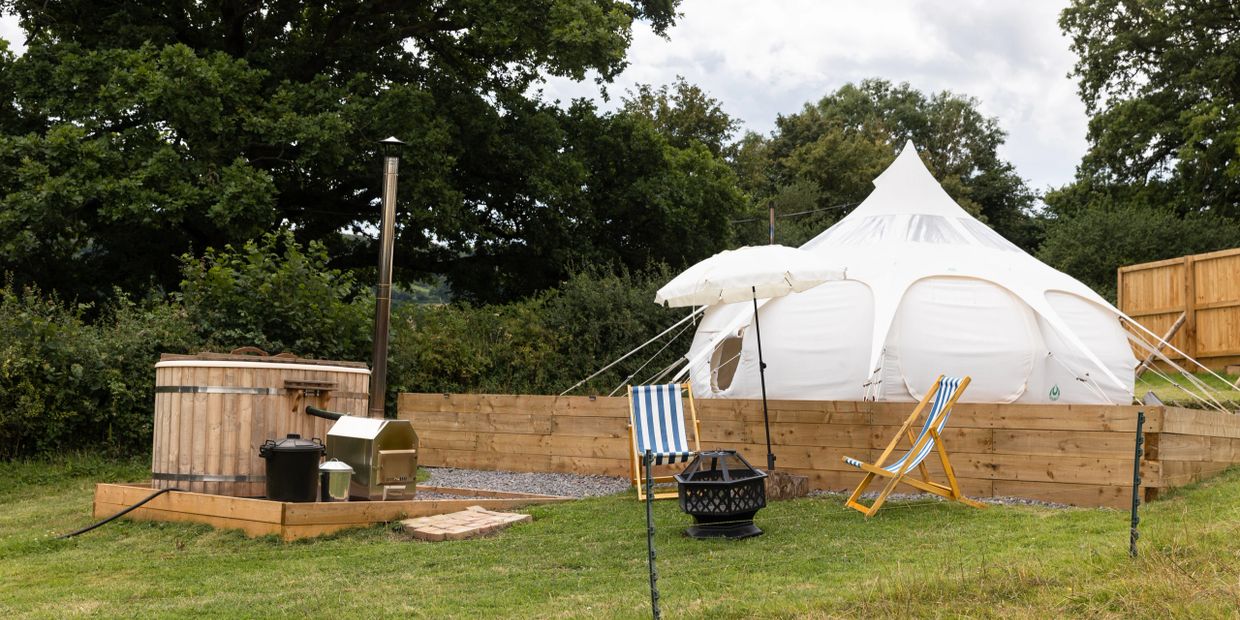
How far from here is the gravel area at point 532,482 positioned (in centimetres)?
860

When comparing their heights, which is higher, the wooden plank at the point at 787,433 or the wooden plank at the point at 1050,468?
the wooden plank at the point at 787,433

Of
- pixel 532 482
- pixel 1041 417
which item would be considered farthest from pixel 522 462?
pixel 1041 417

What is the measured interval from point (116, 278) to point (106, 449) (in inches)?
271

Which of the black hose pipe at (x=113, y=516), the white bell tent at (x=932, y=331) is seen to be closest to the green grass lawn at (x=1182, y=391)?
the white bell tent at (x=932, y=331)

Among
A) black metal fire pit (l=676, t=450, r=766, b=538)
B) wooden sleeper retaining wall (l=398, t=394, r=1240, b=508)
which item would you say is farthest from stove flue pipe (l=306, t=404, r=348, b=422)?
wooden sleeper retaining wall (l=398, t=394, r=1240, b=508)

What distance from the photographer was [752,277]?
797 cm

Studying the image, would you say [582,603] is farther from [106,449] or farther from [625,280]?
[625,280]

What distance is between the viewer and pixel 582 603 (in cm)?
446

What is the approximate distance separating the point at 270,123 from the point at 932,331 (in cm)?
927

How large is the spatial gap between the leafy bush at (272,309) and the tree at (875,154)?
16.1m

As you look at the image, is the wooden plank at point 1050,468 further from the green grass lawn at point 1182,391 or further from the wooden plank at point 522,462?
the green grass lawn at point 1182,391

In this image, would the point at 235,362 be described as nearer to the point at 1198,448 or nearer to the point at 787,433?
the point at 787,433

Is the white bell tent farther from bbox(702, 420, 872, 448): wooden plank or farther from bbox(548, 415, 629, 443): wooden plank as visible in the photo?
bbox(548, 415, 629, 443): wooden plank

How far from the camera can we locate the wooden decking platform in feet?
20.9
